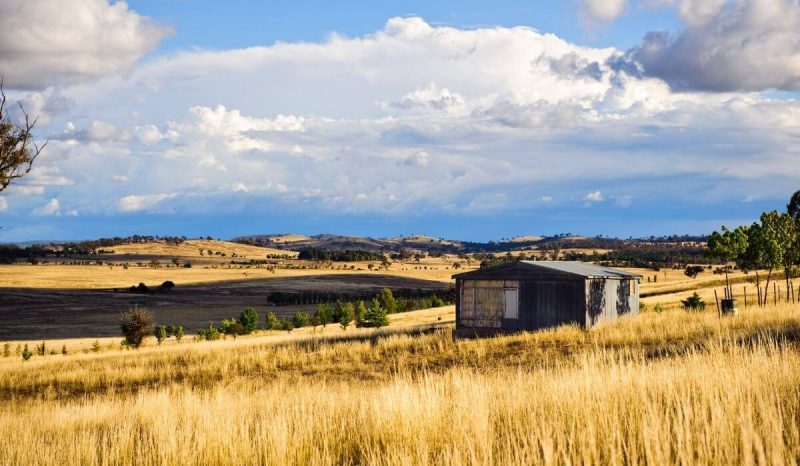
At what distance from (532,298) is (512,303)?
105cm

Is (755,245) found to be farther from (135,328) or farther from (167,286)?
(167,286)

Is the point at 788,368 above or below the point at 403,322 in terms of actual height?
above

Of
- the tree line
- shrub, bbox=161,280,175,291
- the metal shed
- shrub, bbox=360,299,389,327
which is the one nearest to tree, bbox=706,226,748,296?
the tree line

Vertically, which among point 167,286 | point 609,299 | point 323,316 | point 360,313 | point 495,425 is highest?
point 495,425

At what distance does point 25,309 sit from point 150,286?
24320 mm

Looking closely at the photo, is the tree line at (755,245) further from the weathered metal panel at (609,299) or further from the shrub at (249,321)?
the shrub at (249,321)

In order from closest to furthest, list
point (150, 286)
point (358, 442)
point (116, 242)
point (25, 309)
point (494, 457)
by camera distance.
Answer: point (494, 457)
point (358, 442)
point (25, 309)
point (150, 286)
point (116, 242)

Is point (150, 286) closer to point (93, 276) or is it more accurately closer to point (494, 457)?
point (93, 276)

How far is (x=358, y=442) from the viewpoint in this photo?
7.09 meters

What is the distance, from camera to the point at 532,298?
3331cm

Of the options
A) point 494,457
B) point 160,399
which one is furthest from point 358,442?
point 160,399

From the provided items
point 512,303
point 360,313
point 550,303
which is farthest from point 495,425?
point 360,313

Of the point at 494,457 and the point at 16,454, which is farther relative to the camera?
the point at 16,454

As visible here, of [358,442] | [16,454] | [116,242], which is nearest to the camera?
[358,442]
